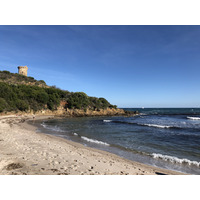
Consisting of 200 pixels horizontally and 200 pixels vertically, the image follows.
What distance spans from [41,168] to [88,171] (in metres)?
1.96

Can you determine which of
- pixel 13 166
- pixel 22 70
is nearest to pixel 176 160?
pixel 13 166

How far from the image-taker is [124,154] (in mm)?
8047

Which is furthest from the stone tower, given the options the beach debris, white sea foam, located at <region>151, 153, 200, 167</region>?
white sea foam, located at <region>151, 153, 200, 167</region>

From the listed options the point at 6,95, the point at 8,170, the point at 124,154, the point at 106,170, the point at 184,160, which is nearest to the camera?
the point at 8,170

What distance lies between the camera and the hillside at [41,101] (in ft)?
96.1

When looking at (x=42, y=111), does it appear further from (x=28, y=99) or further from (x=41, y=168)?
(x=41, y=168)

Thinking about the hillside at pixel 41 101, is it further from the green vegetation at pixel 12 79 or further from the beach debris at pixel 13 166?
the beach debris at pixel 13 166

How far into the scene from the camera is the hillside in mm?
29280

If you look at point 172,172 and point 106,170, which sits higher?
point 106,170

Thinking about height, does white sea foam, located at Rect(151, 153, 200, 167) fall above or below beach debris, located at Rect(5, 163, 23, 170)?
below

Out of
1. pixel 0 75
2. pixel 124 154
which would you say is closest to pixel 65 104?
pixel 0 75

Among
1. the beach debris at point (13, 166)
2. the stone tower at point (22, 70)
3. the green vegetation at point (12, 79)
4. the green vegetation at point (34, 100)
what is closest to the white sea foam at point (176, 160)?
the beach debris at point (13, 166)

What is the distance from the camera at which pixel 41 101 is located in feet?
121

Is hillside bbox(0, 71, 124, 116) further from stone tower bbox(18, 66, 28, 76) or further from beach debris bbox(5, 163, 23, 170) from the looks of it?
beach debris bbox(5, 163, 23, 170)
